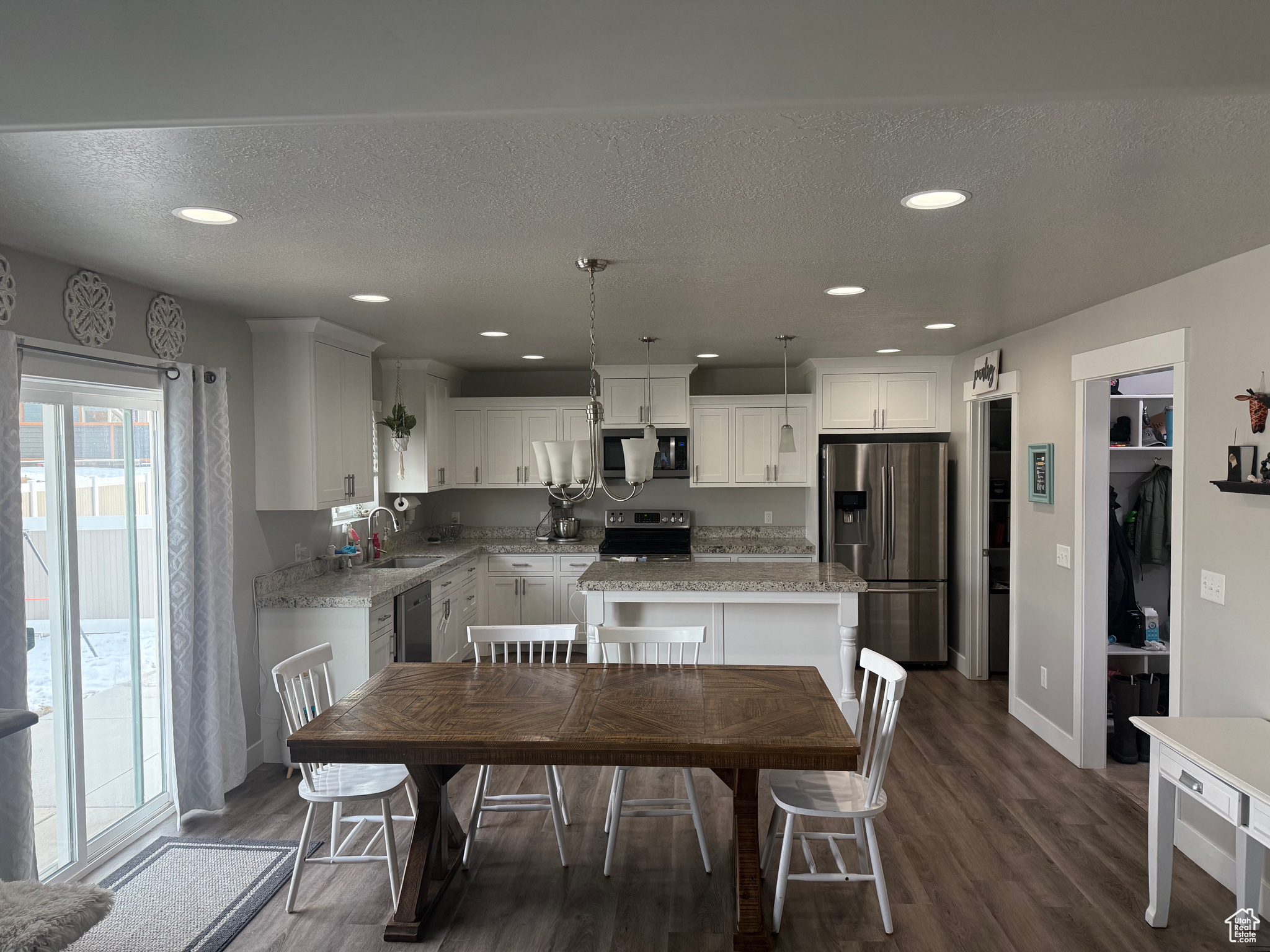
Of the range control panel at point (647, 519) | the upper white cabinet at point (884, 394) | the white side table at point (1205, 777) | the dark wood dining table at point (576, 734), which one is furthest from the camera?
the range control panel at point (647, 519)

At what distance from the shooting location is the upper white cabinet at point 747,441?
6.23 m

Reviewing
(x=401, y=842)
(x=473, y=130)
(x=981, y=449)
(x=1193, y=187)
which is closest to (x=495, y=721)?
(x=401, y=842)

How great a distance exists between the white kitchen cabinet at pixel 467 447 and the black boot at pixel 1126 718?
181 inches

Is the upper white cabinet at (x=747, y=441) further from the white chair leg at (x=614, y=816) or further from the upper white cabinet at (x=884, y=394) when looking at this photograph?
the white chair leg at (x=614, y=816)

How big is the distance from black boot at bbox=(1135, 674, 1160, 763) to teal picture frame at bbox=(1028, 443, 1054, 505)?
100cm

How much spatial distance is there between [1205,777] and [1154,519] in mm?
2466

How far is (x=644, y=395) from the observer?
20.4ft

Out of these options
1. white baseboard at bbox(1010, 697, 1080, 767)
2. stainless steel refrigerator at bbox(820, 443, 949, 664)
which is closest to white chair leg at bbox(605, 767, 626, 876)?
white baseboard at bbox(1010, 697, 1080, 767)

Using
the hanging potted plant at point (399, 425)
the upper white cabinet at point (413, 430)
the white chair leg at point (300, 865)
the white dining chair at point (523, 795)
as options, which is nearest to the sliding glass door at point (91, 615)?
the white chair leg at point (300, 865)

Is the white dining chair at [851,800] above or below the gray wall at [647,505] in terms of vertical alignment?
below

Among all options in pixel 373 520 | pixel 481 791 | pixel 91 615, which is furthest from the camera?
pixel 373 520

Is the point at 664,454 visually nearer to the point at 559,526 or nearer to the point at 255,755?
the point at 559,526

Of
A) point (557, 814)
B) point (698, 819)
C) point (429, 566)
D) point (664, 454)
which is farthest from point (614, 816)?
point (664, 454)

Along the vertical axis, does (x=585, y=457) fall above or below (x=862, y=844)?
above
